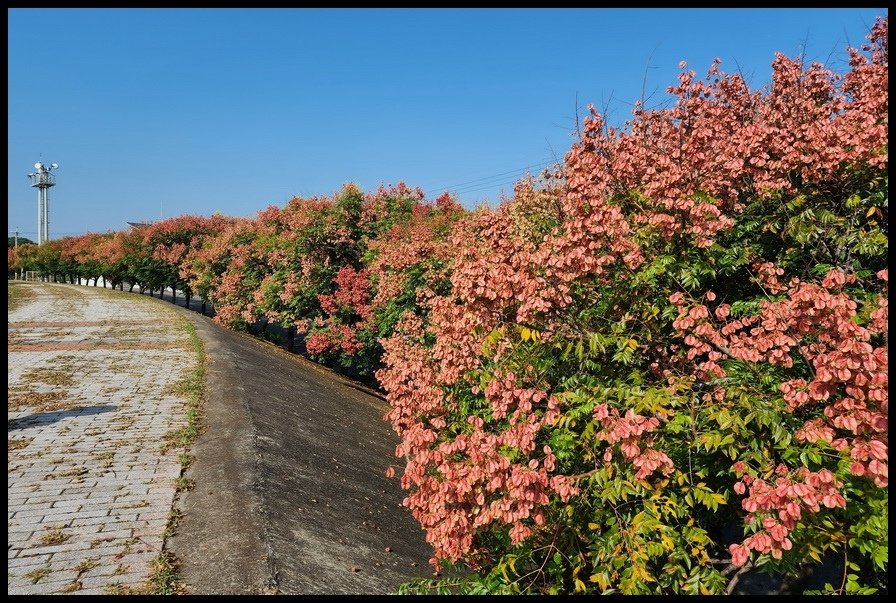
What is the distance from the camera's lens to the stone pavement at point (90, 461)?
5.70 m

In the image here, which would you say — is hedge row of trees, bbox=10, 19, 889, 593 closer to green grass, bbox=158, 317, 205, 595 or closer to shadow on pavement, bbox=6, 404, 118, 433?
green grass, bbox=158, 317, 205, 595

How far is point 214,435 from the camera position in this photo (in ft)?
31.4

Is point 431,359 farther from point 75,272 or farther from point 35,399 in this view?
point 75,272

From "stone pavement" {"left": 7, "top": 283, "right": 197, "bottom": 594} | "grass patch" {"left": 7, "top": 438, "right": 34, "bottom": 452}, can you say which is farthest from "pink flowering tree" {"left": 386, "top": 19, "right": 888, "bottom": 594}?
"grass patch" {"left": 7, "top": 438, "right": 34, "bottom": 452}

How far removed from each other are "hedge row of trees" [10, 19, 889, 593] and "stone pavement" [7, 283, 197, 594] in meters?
3.07

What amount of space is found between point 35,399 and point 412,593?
367 inches

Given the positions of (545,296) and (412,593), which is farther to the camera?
(412,593)

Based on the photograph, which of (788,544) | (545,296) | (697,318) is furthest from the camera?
(545,296)

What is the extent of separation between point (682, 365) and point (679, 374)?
0.21m

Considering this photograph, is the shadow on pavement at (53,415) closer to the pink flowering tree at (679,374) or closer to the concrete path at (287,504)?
the concrete path at (287,504)

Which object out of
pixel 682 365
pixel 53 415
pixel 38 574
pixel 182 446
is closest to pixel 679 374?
pixel 682 365

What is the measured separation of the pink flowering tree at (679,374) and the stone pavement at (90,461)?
10.1ft

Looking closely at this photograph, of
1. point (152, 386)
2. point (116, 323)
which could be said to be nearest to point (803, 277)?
point (152, 386)

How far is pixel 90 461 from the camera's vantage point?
8266 millimetres
